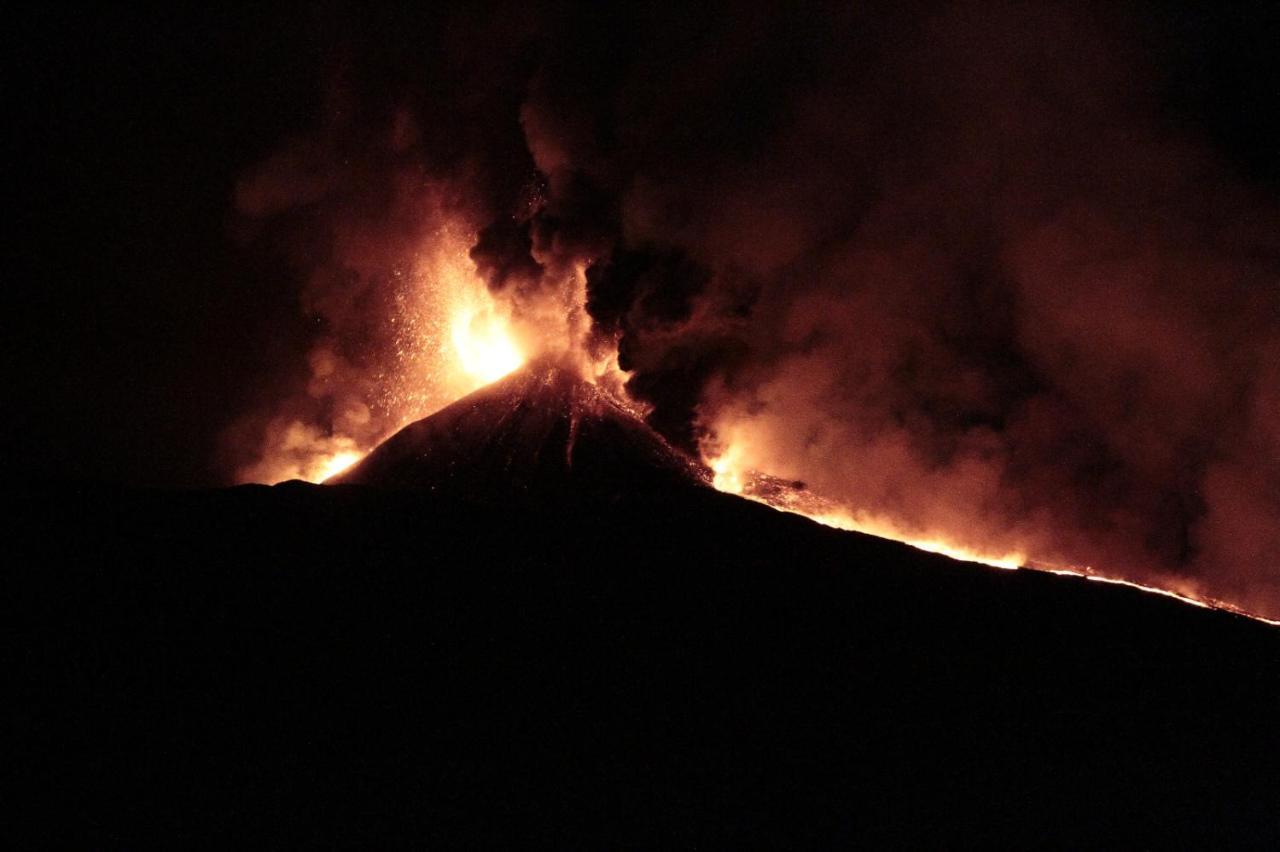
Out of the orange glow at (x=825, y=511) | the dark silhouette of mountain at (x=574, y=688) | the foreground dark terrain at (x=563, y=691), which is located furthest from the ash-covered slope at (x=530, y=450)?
the foreground dark terrain at (x=563, y=691)

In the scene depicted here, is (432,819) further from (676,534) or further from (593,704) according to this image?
(676,534)

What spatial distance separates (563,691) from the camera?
48.4 feet

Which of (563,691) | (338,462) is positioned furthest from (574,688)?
(338,462)

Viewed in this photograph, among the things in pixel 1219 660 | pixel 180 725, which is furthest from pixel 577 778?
pixel 1219 660

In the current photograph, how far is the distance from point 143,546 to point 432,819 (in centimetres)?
845

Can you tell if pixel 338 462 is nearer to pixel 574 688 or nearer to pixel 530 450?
pixel 530 450

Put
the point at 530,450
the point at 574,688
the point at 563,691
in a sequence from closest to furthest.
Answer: the point at 563,691
the point at 574,688
the point at 530,450

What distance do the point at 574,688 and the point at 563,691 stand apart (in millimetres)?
201

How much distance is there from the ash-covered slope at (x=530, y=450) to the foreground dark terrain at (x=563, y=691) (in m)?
8.93

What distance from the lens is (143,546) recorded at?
16.4 meters

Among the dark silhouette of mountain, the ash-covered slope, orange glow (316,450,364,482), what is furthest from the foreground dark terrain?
orange glow (316,450,364,482)

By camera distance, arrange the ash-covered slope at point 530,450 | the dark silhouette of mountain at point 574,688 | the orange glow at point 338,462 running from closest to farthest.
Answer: the dark silhouette of mountain at point 574,688
the ash-covered slope at point 530,450
the orange glow at point 338,462

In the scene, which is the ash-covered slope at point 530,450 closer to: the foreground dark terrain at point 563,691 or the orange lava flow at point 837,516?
the orange lava flow at point 837,516

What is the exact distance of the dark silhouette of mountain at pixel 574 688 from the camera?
1152 centimetres
